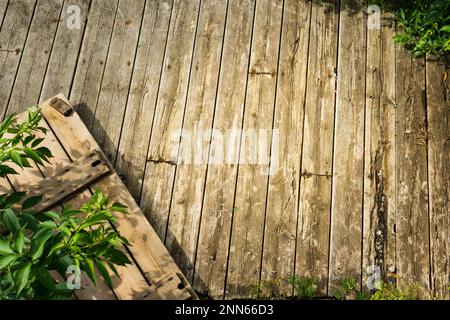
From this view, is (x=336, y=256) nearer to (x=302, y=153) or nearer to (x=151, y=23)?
(x=302, y=153)

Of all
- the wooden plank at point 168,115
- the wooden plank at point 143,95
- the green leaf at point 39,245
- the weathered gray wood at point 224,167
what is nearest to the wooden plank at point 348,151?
the weathered gray wood at point 224,167

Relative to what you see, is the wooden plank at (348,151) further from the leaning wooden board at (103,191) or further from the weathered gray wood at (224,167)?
the leaning wooden board at (103,191)

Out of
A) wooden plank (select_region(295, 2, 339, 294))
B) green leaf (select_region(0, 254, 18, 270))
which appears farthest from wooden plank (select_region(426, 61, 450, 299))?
green leaf (select_region(0, 254, 18, 270))

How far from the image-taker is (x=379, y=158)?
3580mm

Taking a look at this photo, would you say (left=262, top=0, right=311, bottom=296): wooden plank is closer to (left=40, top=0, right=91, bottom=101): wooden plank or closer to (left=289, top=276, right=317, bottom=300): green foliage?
(left=289, top=276, right=317, bottom=300): green foliage

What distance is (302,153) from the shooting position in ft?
11.9

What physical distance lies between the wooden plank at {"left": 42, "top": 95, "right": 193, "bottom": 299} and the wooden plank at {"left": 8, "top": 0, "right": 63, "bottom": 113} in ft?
1.35

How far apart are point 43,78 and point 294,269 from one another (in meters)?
2.62

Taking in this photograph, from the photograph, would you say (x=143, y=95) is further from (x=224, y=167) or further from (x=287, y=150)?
(x=287, y=150)

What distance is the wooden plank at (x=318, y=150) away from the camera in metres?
3.33

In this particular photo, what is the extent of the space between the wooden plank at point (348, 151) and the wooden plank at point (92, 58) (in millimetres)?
2011

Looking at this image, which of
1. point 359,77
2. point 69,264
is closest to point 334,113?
point 359,77

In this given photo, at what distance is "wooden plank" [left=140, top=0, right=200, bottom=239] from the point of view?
3543mm

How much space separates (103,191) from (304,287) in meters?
1.57
